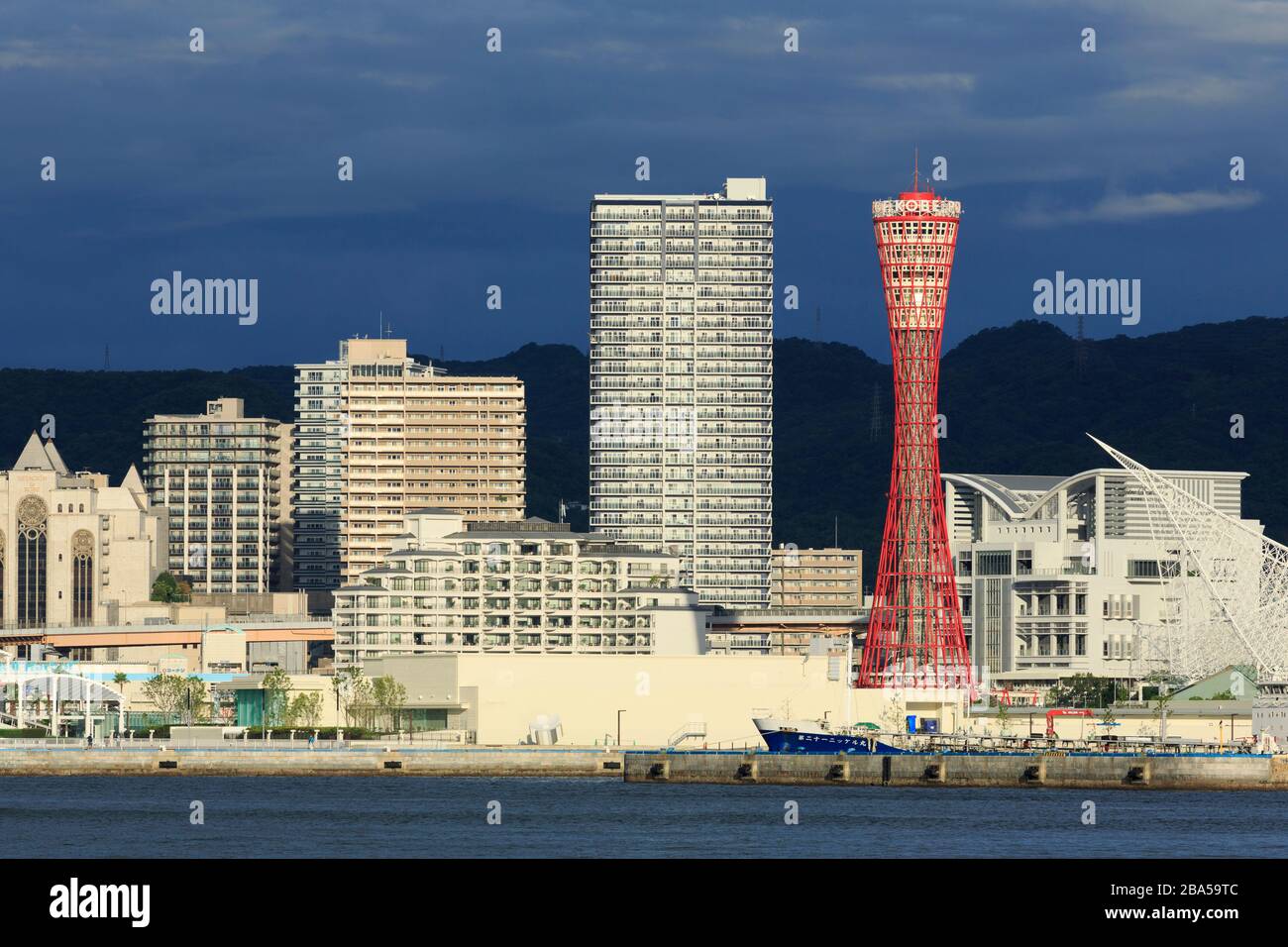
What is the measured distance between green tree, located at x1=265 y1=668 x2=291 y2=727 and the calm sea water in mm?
35867

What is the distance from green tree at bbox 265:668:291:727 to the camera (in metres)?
169

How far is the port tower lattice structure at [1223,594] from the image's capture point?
168250 millimetres

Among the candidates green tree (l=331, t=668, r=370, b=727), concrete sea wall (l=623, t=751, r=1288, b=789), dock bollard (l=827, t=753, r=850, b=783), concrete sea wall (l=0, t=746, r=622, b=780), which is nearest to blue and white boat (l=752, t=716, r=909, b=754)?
dock bollard (l=827, t=753, r=850, b=783)

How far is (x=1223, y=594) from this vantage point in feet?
578

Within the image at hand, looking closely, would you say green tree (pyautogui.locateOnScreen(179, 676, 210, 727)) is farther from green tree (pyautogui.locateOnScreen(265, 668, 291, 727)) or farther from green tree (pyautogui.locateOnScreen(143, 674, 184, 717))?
green tree (pyautogui.locateOnScreen(265, 668, 291, 727))

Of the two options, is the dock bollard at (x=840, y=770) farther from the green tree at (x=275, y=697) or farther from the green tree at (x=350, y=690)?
the green tree at (x=275, y=697)

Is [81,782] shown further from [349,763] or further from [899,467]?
[899,467]

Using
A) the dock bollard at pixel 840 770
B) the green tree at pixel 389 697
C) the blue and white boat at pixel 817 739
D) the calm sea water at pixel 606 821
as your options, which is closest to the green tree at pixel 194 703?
the green tree at pixel 389 697

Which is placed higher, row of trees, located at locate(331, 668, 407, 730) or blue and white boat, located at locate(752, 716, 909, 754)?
row of trees, located at locate(331, 668, 407, 730)

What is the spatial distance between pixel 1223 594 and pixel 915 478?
28.1m

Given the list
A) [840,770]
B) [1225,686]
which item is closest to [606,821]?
[840,770]

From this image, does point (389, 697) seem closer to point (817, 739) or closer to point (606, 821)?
point (817, 739)

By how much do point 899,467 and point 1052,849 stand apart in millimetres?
81033
